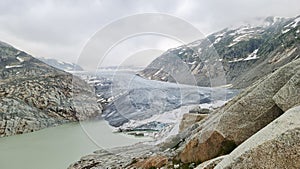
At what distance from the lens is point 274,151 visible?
550 cm

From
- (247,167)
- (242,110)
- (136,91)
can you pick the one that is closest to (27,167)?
(136,91)

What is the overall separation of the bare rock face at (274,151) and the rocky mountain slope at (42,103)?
47293mm

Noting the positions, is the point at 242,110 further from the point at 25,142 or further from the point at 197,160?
the point at 25,142

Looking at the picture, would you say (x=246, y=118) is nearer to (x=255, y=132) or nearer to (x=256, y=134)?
(x=255, y=132)

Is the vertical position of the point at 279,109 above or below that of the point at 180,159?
above

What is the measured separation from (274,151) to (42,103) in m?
59.0

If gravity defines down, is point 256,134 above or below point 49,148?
below

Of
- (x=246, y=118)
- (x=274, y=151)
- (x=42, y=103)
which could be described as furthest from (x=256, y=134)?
(x=42, y=103)

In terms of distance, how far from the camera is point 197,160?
10.6m

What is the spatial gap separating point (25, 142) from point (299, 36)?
4262 inches

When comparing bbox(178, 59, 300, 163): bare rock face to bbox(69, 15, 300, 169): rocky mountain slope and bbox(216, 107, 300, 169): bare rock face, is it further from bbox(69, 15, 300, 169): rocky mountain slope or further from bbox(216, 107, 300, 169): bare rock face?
bbox(216, 107, 300, 169): bare rock face

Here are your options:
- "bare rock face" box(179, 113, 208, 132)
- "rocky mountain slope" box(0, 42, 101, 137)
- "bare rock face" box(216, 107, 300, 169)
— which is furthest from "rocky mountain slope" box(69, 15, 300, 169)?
"rocky mountain slope" box(0, 42, 101, 137)

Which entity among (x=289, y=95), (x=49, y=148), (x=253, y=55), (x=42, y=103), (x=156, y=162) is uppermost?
(x=253, y=55)

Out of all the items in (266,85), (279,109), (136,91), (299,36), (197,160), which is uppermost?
(299,36)
